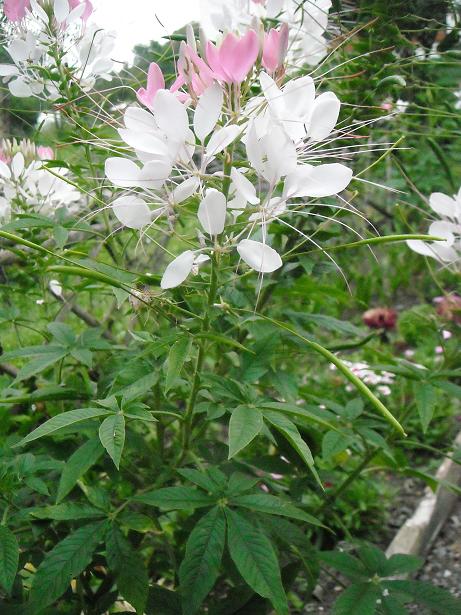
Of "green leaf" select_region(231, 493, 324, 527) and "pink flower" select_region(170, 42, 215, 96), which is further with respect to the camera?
"green leaf" select_region(231, 493, 324, 527)

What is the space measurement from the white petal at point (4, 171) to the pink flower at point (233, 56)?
0.60m

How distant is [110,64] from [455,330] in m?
0.77

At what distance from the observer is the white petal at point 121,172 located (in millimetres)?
777

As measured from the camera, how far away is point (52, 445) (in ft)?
3.75

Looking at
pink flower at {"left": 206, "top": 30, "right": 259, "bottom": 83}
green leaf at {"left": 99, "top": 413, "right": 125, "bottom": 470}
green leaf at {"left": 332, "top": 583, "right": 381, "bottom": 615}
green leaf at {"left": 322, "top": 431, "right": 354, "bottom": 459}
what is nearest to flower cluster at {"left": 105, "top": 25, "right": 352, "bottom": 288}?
pink flower at {"left": 206, "top": 30, "right": 259, "bottom": 83}

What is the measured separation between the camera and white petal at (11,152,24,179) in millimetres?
1191

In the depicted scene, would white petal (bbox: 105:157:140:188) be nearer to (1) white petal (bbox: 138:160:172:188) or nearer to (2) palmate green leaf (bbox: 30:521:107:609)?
Answer: (1) white petal (bbox: 138:160:172:188)

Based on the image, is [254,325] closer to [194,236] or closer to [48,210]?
[194,236]

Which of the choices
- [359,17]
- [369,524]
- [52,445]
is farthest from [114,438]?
[369,524]

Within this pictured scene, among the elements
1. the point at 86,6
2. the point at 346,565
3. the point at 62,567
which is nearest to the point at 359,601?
the point at 346,565

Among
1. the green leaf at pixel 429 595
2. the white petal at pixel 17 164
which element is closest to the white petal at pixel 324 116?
the white petal at pixel 17 164

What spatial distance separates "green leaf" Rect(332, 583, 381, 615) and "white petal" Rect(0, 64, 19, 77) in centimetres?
97

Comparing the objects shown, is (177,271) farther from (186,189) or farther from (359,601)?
(359,601)

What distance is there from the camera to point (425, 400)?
44.6 inches
